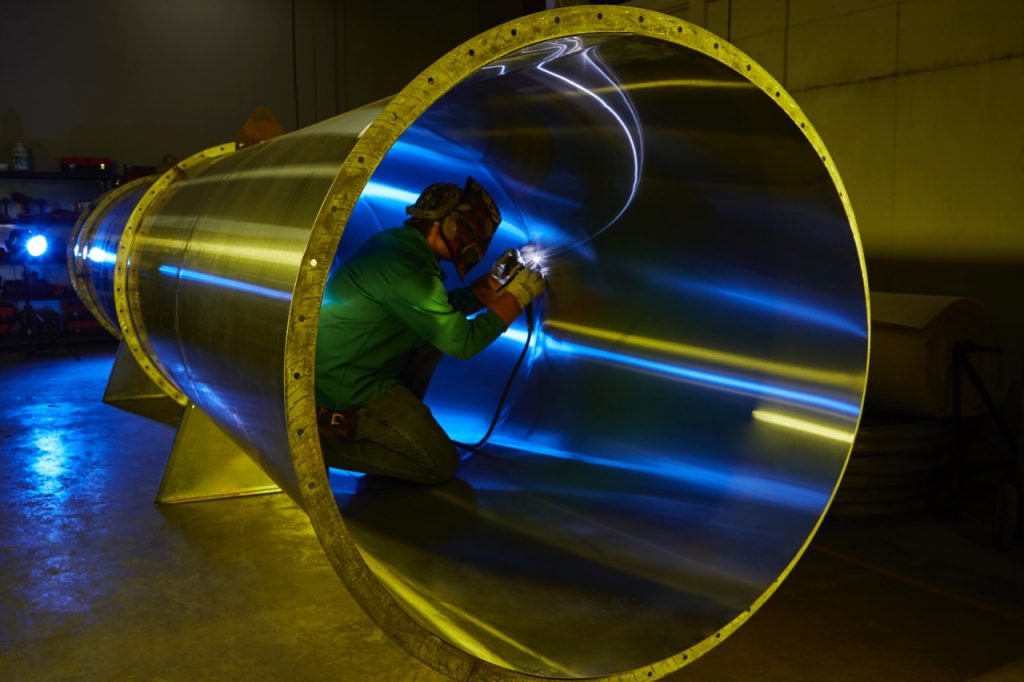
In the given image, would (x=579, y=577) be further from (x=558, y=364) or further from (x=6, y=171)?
(x=6, y=171)

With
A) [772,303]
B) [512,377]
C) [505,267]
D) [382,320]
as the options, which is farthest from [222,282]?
[512,377]

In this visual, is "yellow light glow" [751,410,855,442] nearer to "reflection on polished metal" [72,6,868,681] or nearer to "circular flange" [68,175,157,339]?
"reflection on polished metal" [72,6,868,681]

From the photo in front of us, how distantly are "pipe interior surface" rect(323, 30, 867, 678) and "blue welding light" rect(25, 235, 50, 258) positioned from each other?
21.4ft

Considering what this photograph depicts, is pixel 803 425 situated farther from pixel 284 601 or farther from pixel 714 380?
pixel 284 601

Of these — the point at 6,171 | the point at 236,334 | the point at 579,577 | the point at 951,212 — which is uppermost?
the point at 6,171

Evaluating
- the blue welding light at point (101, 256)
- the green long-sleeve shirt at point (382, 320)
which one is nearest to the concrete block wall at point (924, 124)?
the green long-sleeve shirt at point (382, 320)

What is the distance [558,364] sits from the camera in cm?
365

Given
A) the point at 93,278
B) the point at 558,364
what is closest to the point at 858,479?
the point at 558,364

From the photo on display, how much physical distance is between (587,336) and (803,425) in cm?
128

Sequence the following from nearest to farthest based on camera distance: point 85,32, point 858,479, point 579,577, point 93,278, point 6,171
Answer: point 579,577
point 858,479
point 93,278
point 6,171
point 85,32

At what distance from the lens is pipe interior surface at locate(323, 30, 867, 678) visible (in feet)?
6.79

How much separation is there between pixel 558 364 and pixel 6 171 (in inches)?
307

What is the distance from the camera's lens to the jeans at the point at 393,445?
3248 mm

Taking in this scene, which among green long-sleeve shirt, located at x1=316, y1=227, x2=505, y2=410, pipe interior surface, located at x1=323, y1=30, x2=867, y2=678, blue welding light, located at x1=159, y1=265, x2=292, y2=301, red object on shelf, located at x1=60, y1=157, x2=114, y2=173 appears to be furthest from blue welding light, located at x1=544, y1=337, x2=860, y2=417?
red object on shelf, located at x1=60, y1=157, x2=114, y2=173
